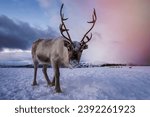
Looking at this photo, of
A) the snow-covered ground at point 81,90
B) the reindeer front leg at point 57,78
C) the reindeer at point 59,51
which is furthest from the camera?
the reindeer front leg at point 57,78

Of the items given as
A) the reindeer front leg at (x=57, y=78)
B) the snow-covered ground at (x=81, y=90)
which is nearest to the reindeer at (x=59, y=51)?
the reindeer front leg at (x=57, y=78)

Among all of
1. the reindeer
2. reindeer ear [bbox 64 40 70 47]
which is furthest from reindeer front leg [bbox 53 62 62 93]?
reindeer ear [bbox 64 40 70 47]

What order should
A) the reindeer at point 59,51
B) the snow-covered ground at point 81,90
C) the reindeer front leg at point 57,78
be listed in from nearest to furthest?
the reindeer at point 59,51, the snow-covered ground at point 81,90, the reindeer front leg at point 57,78

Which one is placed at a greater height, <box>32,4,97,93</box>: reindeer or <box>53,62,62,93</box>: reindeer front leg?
<box>32,4,97,93</box>: reindeer

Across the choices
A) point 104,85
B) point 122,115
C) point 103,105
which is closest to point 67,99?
point 103,105

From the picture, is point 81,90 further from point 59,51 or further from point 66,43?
point 66,43

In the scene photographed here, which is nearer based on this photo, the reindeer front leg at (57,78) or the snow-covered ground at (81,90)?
the snow-covered ground at (81,90)

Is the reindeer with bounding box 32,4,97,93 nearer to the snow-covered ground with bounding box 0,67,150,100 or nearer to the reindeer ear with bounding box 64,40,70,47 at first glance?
the reindeer ear with bounding box 64,40,70,47

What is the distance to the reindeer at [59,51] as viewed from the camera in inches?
129

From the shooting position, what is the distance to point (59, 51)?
3.59 m

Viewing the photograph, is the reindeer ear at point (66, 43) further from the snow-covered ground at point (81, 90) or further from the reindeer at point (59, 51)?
the snow-covered ground at point (81, 90)

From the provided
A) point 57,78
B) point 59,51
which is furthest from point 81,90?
point 59,51

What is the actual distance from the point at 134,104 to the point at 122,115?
0.71ft

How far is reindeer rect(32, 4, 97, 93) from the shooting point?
10.7 ft
